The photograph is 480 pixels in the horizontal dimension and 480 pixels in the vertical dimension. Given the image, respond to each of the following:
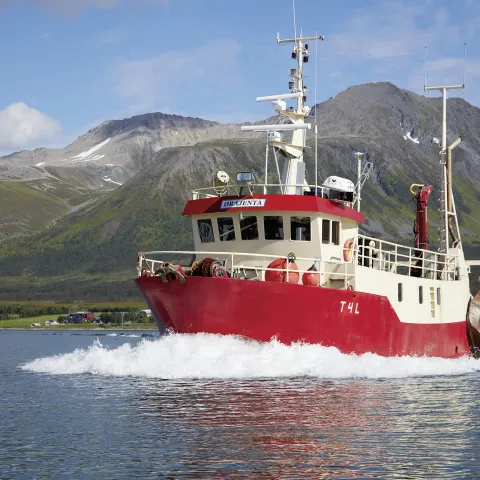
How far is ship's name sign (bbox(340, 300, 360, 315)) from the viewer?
34.3 metres

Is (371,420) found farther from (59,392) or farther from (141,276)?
(141,276)

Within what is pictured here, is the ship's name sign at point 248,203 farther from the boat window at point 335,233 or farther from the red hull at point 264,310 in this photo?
the red hull at point 264,310

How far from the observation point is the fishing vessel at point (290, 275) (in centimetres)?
3247

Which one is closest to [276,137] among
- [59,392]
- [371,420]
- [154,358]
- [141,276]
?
[141,276]

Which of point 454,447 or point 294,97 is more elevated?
point 294,97

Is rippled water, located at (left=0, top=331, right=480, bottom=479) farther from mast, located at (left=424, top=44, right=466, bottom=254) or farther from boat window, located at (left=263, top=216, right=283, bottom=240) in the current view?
mast, located at (left=424, top=44, right=466, bottom=254)

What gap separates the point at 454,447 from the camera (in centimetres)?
2028

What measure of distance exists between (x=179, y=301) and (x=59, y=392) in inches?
217

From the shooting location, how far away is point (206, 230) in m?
37.3

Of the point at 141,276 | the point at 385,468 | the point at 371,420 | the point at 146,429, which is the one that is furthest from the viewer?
the point at 141,276

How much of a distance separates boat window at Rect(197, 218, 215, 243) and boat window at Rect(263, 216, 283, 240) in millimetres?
2591

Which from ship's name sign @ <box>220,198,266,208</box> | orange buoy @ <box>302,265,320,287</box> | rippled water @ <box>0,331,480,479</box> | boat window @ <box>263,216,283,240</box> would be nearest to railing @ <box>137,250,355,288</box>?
orange buoy @ <box>302,265,320,287</box>

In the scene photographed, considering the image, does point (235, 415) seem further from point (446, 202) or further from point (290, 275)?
point (446, 202)

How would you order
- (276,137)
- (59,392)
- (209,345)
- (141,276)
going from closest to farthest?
(59,392)
(209,345)
(141,276)
(276,137)
